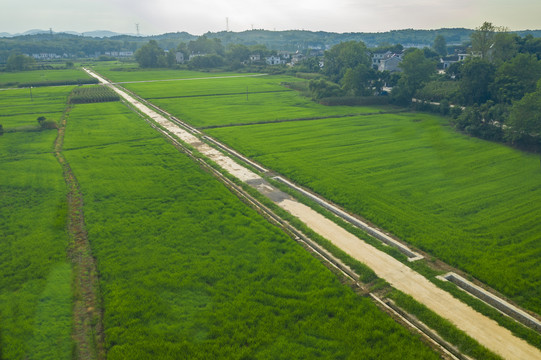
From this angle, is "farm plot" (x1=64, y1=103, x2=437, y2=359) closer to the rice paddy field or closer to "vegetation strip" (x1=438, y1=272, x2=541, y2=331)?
"vegetation strip" (x1=438, y1=272, x2=541, y2=331)

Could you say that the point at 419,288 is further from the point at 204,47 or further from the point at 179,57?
the point at 204,47

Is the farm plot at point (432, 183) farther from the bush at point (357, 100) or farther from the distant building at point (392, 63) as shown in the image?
the distant building at point (392, 63)

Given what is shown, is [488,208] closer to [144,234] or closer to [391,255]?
[391,255]

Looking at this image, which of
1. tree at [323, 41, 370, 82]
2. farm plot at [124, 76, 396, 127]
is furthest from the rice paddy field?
tree at [323, 41, 370, 82]

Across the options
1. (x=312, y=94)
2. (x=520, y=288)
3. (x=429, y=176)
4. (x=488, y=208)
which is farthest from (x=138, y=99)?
(x=520, y=288)

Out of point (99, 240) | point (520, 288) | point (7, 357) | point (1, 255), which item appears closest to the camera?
point (7, 357)

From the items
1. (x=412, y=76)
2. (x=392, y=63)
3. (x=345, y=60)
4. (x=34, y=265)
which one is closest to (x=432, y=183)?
(x=34, y=265)
